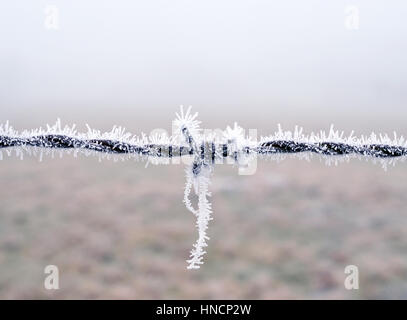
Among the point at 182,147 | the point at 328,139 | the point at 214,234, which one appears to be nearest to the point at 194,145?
the point at 182,147

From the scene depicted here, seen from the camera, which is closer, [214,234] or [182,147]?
[182,147]

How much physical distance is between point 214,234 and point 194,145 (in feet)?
22.9

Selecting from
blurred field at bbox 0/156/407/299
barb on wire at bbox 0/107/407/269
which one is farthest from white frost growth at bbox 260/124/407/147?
blurred field at bbox 0/156/407/299

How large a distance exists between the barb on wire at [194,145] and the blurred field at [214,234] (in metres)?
4.93

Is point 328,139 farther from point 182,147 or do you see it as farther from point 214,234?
point 214,234

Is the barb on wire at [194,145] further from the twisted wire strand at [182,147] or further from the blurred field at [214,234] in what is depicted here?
the blurred field at [214,234]

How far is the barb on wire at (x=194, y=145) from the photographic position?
42.1 inches

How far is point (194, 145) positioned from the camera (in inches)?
42.2

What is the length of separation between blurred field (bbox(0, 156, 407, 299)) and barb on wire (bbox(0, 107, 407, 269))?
4930 mm

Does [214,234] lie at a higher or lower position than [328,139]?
lower

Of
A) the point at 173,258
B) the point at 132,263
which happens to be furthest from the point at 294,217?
the point at 132,263

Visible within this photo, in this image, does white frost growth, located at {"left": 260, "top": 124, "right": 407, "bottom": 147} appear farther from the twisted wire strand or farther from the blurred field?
the blurred field

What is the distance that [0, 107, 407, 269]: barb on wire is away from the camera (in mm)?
1069

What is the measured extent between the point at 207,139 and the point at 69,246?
7090 mm
